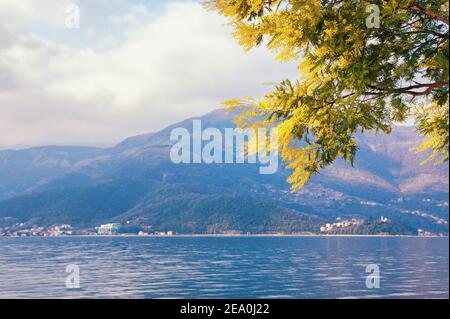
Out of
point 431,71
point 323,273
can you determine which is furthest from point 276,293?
point 431,71

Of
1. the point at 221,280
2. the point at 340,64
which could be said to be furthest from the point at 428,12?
the point at 221,280

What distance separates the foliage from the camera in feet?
44.1

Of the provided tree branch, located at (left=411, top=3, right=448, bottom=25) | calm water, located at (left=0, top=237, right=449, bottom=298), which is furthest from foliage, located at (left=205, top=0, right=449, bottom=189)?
calm water, located at (left=0, top=237, right=449, bottom=298)

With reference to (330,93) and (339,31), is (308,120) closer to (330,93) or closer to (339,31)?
(330,93)

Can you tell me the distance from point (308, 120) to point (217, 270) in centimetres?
10395

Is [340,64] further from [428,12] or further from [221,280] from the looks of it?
[221,280]

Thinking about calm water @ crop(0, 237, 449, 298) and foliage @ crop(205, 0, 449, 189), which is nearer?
foliage @ crop(205, 0, 449, 189)

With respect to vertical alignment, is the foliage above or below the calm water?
above

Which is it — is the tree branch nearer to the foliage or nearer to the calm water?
the foliage

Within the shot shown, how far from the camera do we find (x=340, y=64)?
13992 mm

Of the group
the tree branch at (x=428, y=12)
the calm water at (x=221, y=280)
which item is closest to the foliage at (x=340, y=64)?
the tree branch at (x=428, y=12)

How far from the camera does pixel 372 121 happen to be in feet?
48.0

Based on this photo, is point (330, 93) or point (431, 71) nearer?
point (330, 93)
